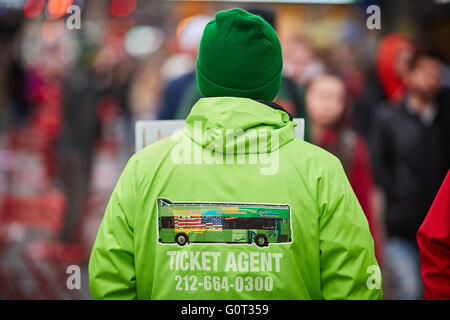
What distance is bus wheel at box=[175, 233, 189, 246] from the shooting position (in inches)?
93.3

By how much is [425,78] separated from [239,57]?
12.7 ft

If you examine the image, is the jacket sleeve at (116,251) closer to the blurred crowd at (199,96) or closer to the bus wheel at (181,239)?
the bus wheel at (181,239)

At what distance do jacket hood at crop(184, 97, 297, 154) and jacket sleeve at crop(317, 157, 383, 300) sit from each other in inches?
8.9

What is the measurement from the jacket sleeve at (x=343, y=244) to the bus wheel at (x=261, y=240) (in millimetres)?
184

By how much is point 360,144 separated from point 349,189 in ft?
10.2

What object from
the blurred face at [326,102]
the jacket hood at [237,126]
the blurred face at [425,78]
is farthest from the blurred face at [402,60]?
the jacket hood at [237,126]

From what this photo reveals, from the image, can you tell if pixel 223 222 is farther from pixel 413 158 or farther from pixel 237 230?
pixel 413 158

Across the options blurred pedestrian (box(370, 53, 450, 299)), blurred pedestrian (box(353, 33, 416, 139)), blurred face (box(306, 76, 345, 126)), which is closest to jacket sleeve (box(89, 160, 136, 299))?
blurred face (box(306, 76, 345, 126))

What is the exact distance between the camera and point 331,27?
25.8ft

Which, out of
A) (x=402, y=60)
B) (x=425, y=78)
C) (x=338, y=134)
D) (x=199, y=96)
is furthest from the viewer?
(x=402, y=60)

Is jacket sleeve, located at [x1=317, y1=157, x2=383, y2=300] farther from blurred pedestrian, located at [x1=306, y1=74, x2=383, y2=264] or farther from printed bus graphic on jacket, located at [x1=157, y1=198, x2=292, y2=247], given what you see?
blurred pedestrian, located at [x1=306, y1=74, x2=383, y2=264]

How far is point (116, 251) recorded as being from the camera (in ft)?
7.75

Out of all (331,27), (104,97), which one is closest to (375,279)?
(331,27)

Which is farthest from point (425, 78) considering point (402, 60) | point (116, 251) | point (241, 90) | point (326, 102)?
point (116, 251)
